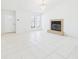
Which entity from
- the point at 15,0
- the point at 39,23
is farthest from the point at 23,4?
the point at 39,23

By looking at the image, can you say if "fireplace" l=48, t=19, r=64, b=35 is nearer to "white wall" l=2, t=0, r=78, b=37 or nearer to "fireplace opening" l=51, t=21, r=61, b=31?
"fireplace opening" l=51, t=21, r=61, b=31

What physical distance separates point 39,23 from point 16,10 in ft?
13.6

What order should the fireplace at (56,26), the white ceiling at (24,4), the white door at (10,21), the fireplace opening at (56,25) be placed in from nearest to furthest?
the fireplace at (56,26)
the white ceiling at (24,4)
the fireplace opening at (56,25)
the white door at (10,21)

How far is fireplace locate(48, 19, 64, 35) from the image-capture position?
8005mm

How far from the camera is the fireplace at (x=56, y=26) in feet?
26.3

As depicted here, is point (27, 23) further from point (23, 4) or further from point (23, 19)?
point (23, 4)

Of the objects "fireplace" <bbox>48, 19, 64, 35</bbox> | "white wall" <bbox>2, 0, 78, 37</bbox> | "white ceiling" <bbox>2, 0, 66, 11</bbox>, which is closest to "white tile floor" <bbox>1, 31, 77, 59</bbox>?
"white wall" <bbox>2, 0, 78, 37</bbox>

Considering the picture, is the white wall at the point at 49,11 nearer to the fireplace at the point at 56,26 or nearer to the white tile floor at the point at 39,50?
the fireplace at the point at 56,26

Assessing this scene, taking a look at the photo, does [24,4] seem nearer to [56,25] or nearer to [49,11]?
[49,11]

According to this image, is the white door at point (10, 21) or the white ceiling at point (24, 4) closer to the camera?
the white ceiling at point (24, 4)

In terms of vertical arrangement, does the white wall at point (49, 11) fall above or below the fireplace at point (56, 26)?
above

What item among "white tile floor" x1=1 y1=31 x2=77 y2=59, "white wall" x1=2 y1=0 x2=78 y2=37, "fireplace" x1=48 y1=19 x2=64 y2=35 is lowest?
"white tile floor" x1=1 y1=31 x2=77 y2=59

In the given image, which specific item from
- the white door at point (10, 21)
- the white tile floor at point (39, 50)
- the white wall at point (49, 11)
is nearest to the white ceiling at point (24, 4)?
the white wall at point (49, 11)

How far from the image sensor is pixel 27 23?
9.77 metres
